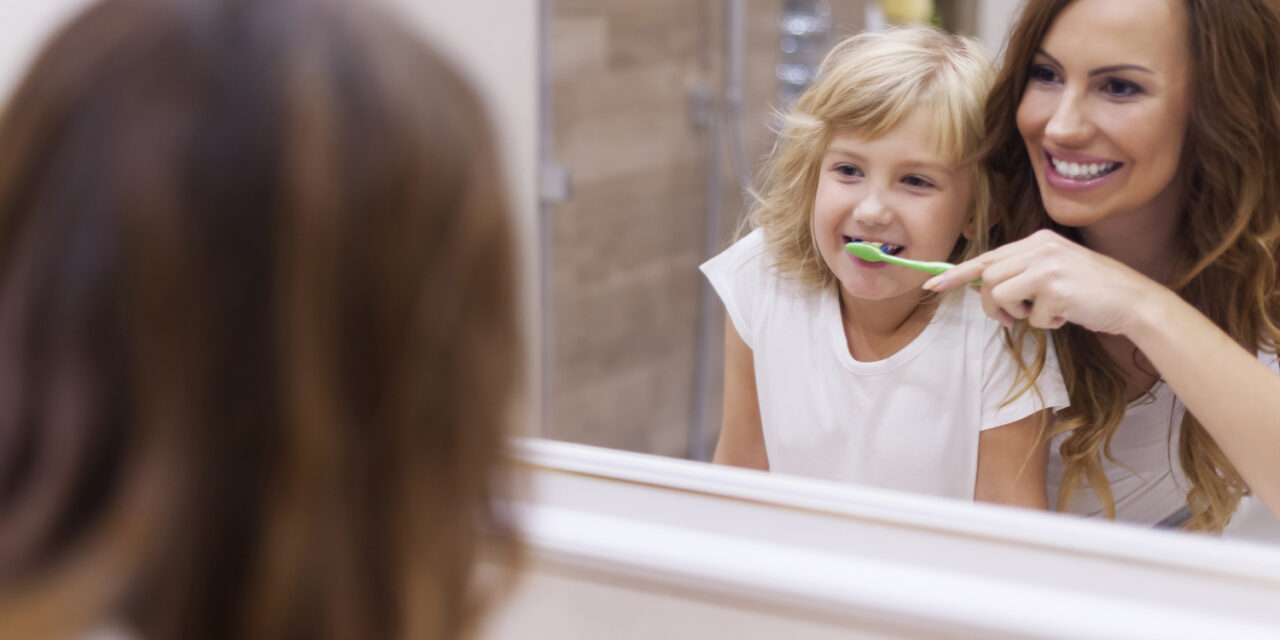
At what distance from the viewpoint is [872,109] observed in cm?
65

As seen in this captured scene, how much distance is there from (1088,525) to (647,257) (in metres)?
1.26

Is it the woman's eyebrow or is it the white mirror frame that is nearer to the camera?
the white mirror frame

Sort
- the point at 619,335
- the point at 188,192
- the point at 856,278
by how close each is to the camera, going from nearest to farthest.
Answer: the point at 188,192 → the point at 856,278 → the point at 619,335

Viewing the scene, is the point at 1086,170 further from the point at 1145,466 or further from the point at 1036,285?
the point at 1145,466

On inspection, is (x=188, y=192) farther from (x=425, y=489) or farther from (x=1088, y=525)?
(x=1088, y=525)

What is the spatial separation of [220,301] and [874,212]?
0.45 metres

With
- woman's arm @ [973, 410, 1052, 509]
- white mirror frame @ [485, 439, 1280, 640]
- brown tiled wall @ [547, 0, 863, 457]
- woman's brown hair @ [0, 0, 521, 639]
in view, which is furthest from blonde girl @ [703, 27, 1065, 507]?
brown tiled wall @ [547, 0, 863, 457]

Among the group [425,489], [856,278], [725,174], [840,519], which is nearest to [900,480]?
[856,278]

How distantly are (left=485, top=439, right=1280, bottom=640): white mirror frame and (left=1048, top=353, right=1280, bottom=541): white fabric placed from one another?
0.23m

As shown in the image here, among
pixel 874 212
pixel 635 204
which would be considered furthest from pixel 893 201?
pixel 635 204

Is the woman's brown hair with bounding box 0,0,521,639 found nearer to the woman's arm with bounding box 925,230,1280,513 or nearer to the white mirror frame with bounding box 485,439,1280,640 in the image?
the white mirror frame with bounding box 485,439,1280,640

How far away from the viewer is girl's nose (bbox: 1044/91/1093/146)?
58 cm

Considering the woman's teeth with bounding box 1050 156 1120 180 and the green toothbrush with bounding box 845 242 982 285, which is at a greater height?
the woman's teeth with bounding box 1050 156 1120 180

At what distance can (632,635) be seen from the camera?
442 mm
